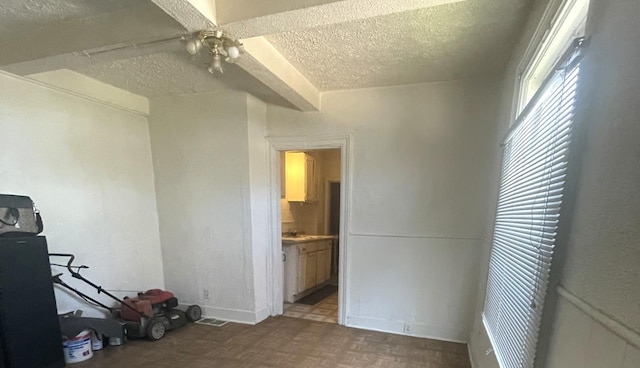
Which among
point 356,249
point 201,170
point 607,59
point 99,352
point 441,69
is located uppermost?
point 441,69

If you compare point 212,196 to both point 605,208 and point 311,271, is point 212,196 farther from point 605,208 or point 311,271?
point 605,208

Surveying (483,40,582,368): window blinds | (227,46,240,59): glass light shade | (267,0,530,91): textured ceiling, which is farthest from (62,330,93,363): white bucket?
(483,40,582,368): window blinds

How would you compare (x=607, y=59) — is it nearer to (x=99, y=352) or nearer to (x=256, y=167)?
(x=256, y=167)

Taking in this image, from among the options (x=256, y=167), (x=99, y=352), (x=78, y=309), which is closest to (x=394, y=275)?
(x=256, y=167)

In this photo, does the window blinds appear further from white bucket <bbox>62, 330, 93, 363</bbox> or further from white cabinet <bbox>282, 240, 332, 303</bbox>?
white bucket <bbox>62, 330, 93, 363</bbox>

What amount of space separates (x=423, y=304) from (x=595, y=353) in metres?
2.33

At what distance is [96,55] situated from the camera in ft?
6.12

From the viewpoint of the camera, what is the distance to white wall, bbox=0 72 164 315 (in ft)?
7.50

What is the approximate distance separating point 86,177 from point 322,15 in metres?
2.78

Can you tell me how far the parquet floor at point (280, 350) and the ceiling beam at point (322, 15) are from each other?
2.51 metres

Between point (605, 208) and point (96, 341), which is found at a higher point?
point (605, 208)

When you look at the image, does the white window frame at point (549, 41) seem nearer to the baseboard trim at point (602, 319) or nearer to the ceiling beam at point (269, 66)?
the baseboard trim at point (602, 319)

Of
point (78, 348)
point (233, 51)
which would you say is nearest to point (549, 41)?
point (233, 51)

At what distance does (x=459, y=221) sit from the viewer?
2.74 metres
